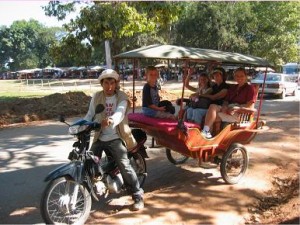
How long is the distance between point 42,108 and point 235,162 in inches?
429

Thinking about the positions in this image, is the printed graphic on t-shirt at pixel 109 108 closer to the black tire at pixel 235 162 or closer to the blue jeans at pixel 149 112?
the blue jeans at pixel 149 112

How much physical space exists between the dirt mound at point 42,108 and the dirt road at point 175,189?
203 inches

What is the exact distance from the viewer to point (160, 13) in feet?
40.1

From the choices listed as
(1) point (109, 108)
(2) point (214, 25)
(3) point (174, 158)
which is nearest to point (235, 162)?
(3) point (174, 158)

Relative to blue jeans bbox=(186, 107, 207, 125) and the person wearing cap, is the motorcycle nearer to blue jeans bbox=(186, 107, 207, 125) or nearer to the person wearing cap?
the person wearing cap

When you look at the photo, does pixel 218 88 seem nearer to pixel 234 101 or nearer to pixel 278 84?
pixel 234 101

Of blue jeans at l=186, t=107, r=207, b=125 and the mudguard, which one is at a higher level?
blue jeans at l=186, t=107, r=207, b=125

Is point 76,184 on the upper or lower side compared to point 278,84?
upper

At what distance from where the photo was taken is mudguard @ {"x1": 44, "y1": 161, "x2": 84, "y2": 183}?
4.48 meters

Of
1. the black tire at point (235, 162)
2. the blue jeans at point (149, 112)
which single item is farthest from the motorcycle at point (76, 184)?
the black tire at point (235, 162)

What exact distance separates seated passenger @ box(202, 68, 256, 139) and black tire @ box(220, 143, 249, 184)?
510mm

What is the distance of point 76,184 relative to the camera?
15.1 ft

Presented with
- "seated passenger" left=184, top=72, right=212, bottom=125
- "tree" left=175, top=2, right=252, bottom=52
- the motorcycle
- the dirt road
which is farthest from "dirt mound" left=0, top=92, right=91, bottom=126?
"tree" left=175, top=2, right=252, bottom=52

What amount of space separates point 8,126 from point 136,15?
18.4ft
